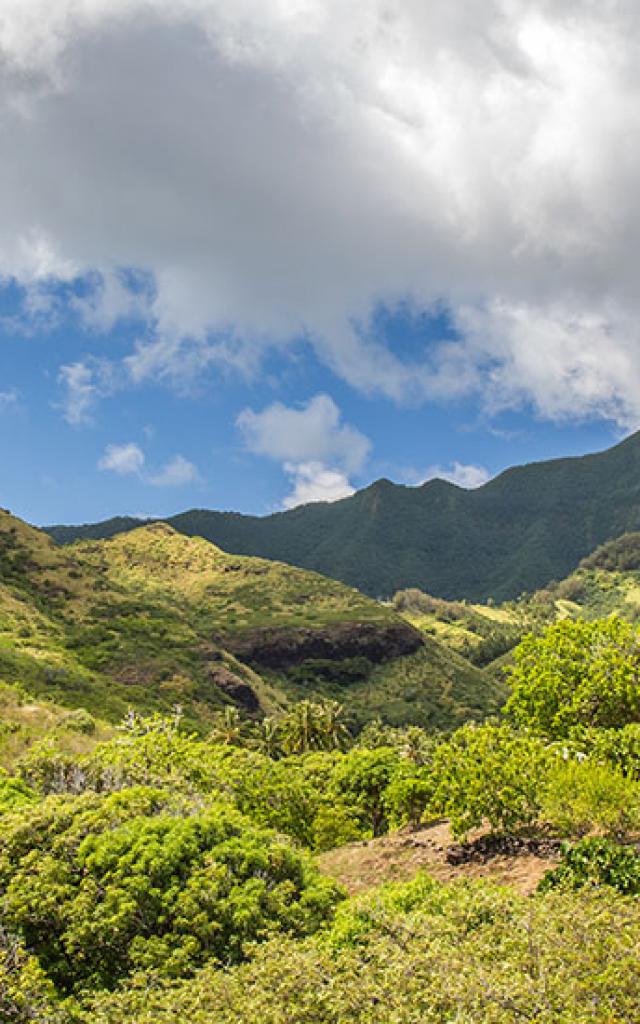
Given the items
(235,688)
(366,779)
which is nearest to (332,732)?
(366,779)

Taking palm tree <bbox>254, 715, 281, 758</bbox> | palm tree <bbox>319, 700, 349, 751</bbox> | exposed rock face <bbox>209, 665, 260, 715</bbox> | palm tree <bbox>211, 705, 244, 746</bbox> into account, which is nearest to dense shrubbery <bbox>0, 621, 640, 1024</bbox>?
palm tree <bbox>254, 715, 281, 758</bbox>

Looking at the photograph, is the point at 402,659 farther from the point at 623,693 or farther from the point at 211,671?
the point at 623,693

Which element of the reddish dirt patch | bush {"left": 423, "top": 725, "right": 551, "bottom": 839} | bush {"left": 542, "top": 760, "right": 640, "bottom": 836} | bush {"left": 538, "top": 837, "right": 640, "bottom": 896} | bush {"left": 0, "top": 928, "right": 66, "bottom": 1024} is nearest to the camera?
bush {"left": 0, "top": 928, "right": 66, "bottom": 1024}

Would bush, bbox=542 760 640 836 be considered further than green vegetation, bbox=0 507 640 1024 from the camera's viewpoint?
Yes

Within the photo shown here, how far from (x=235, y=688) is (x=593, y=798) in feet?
360

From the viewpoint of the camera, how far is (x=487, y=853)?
1150 inches

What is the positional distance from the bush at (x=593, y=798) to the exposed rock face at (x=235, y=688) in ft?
345

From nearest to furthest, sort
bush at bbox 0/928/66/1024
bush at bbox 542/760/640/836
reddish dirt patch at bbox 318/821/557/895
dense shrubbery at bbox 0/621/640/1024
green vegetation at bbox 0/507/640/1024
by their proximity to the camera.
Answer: dense shrubbery at bbox 0/621/640/1024, green vegetation at bbox 0/507/640/1024, bush at bbox 0/928/66/1024, bush at bbox 542/760/640/836, reddish dirt patch at bbox 318/821/557/895

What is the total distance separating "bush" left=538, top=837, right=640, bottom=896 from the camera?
824 inches

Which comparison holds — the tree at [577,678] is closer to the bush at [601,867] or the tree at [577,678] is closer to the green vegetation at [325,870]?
the green vegetation at [325,870]

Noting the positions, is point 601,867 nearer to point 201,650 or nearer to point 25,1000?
point 25,1000

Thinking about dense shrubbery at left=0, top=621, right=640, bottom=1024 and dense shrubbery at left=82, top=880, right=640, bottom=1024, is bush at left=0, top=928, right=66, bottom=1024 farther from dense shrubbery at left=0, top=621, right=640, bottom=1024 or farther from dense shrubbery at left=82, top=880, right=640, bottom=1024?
dense shrubbery at left=82, top=880, right=640, bottom=1024

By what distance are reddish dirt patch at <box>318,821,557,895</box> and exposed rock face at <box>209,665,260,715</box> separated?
91.5 m

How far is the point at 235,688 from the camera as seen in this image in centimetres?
12975
